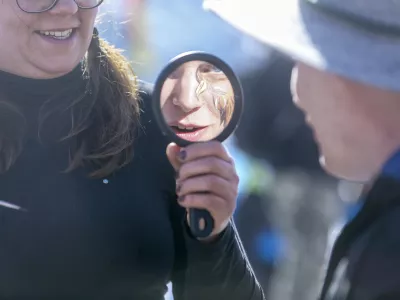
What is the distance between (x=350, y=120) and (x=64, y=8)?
79 cm

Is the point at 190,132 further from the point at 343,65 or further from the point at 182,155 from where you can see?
the point at 343,65

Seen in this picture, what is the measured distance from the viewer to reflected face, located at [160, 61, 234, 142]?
1.41 m

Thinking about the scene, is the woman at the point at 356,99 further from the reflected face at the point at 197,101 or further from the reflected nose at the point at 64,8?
the reflected nose at the point at 64,8

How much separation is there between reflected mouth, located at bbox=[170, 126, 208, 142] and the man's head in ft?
0.87

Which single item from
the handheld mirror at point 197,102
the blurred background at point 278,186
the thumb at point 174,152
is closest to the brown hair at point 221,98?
the handheld mirror at point 197,102

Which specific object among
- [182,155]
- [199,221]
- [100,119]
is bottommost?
[100,119]

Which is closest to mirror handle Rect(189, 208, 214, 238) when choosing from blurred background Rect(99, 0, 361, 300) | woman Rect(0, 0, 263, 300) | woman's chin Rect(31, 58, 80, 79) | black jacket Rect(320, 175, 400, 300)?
woman Rect(0, 0, 263, 300)

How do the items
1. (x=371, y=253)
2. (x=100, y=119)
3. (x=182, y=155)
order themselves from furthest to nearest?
(x=100, y=119) → (x=182, y=155) → (x=371, y=253)

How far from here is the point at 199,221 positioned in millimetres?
1377

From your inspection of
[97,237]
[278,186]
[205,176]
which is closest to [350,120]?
[205,176]

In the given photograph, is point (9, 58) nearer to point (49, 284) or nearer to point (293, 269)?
point (49, 284)

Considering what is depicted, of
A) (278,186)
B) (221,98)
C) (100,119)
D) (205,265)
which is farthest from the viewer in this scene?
(278,186)

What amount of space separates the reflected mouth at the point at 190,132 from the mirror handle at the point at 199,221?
0.44 feet

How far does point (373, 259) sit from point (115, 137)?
2.84 ft
